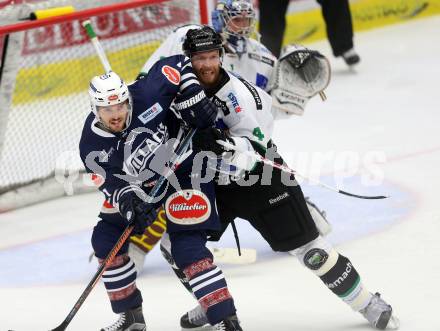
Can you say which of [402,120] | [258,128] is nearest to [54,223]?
[258,128]

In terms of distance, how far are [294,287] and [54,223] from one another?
152 centimetres

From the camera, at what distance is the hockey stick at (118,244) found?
10.4 feet

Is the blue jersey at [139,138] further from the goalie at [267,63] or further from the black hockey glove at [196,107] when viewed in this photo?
the goalie at [267,63]

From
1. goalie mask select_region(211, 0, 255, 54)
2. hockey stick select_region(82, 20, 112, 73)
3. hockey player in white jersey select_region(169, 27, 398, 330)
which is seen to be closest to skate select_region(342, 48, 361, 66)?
hockey stick select_region(82, 20, 112, 73)

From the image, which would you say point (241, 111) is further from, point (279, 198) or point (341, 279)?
point (341, 279)

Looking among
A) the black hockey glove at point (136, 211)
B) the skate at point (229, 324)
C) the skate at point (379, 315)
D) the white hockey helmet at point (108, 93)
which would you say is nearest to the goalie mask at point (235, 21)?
the white hockey helmet at point (108, 93)

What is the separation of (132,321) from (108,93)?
760 mm

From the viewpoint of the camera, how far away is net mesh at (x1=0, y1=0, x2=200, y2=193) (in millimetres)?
5488

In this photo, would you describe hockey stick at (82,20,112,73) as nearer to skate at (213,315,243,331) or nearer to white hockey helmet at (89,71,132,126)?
white hockey helmet at (89,71,132,126)

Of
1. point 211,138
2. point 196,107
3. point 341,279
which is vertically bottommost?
point 341,279

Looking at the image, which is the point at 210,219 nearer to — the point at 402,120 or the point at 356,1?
the point at 402,120

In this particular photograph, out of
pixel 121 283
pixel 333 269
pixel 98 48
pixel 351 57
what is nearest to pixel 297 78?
pixel 98 48

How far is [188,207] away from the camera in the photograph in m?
3.15

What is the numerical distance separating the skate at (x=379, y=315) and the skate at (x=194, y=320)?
52cm
